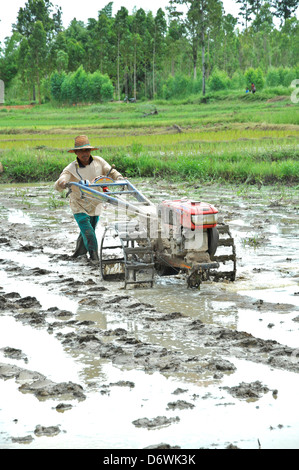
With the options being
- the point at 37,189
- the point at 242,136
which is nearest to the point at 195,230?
the point at 37,189

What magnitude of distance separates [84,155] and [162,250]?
170cm

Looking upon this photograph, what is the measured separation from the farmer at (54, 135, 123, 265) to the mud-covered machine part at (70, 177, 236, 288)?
257 millimetres

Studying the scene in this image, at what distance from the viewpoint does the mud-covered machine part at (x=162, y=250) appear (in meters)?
5.53

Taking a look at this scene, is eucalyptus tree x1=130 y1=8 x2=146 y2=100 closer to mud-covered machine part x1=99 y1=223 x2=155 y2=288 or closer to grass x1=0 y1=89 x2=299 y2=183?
grass x1=0 y1=89 x2=299 y2=183

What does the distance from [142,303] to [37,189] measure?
9.49 m

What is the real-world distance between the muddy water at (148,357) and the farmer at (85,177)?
0.33m

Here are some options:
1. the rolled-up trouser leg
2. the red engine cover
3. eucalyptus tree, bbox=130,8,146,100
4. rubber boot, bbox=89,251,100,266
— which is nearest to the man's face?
the rolled-up trouser leg

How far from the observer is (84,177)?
7.06 metres

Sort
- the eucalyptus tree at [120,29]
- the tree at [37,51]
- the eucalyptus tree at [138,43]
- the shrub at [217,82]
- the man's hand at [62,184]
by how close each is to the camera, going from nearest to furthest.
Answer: the man's hand at [62,184] → the shrub at [217,82] → the eucalyptus tree at [120,29] → the eucalyptus tree at [138,43] → the tree at [37,51]

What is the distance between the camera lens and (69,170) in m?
7.02

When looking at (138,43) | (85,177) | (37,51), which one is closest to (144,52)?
(138,43)

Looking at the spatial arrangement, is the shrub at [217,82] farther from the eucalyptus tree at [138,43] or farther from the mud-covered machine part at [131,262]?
the mud-covered machine part at [131,262]

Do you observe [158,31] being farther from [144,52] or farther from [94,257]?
[94,257]

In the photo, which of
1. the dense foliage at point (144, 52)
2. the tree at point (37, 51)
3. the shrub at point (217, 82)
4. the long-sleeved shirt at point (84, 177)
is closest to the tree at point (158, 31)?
the dense foliage at point (144, 52)
